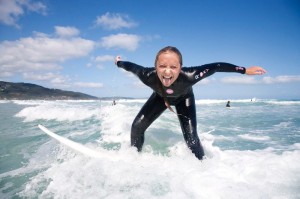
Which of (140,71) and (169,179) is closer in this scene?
(169,179)

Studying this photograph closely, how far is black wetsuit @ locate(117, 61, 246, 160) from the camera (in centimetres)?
420

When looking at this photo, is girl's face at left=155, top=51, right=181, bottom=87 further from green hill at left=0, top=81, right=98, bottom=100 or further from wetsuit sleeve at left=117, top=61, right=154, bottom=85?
green hill at left=0, top=81, right=98, bottom=100

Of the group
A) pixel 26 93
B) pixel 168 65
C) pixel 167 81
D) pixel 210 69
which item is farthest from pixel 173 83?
pixel 26 93

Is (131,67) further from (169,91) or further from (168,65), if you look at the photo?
(168,65)

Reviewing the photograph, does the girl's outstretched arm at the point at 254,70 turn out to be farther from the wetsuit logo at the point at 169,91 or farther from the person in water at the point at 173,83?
the wetsuit logo at the point at 169,91

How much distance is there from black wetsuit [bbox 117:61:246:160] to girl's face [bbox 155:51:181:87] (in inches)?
11.4

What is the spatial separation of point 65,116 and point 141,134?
10.3 metres

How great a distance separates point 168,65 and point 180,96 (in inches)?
39.5

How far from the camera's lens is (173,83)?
4.12m

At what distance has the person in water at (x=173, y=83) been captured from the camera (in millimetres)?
3773

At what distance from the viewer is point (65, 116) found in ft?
45.9

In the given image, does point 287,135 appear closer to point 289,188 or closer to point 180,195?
point 289,188

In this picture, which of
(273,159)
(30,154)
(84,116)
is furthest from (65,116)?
(273,159)

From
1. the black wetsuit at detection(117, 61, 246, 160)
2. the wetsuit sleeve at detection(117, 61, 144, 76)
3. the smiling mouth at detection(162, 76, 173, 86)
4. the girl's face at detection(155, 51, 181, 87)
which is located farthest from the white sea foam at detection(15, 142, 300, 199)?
the wetsuit sleeve at detection(117, 61, 144, 76)
